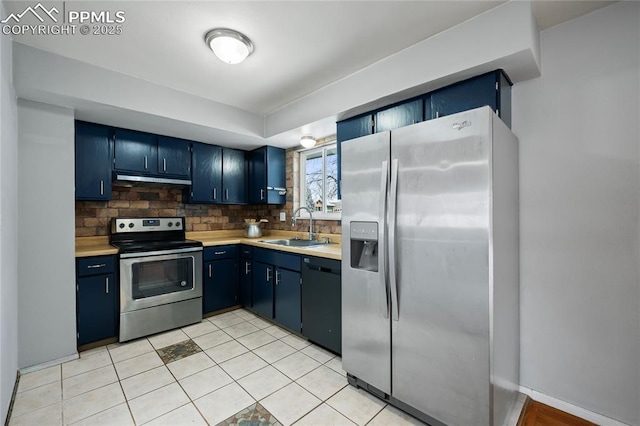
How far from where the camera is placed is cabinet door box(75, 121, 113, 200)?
273 centimetres

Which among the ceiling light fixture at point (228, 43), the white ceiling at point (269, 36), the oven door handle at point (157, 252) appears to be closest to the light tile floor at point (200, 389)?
the oven door handle at point (157, 252)

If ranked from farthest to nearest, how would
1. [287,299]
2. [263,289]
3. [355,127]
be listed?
[263,289] < [287,299] < [355,127]

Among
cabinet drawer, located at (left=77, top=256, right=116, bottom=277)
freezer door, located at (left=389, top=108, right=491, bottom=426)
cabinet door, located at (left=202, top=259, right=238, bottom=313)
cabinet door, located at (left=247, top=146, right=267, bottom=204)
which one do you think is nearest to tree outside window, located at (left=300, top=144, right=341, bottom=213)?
cabinet door, located at (left=247, top=146, right=267, bottom=204)

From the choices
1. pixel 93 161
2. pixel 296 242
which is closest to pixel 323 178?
pixel 296 242

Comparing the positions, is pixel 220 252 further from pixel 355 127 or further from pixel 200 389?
pixel 355 127

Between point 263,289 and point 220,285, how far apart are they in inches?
23.4

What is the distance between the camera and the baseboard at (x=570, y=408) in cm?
167

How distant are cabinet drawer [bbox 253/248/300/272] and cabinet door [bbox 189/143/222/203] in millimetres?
994

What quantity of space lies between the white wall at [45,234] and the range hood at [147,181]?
21.0 inches

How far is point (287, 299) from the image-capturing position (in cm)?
293

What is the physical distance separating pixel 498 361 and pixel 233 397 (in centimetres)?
168

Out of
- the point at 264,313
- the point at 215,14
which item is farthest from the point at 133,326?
the point at 215,14

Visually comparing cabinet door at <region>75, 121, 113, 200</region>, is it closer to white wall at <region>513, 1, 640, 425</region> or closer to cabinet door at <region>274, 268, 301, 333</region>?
cabinet door at <region>274, 268, 301, 333</region>

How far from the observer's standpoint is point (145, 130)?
3.11 m
